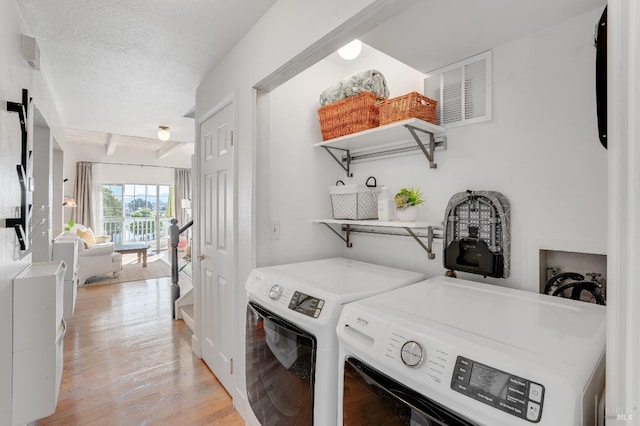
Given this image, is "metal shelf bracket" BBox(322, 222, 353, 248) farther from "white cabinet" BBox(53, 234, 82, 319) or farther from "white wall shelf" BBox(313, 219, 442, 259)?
"white cabinet" BBox(53, 234, 82, 319)

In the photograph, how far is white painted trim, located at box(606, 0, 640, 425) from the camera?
497 millimetres

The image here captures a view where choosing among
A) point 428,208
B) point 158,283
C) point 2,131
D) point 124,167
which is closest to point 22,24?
point 2,131

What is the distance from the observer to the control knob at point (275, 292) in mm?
1423

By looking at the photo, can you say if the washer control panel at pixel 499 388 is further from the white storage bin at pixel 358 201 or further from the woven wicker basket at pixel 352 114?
the woven wicker basket at pixel 352 114

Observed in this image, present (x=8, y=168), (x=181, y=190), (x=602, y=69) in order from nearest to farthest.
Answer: (x=602, y=69) < (x=8, y=168) < (x=181, y=190)

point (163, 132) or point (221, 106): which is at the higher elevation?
point (163, 132)

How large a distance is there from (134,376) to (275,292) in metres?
1.81

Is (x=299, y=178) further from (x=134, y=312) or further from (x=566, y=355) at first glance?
(x=134, y=312)

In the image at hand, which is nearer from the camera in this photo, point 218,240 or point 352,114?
point 352,114

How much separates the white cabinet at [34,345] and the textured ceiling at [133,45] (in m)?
1.48

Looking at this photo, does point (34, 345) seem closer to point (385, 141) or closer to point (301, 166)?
point (301, 166)

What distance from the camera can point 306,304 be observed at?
1.27 m

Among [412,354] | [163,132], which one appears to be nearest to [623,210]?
[412,354]

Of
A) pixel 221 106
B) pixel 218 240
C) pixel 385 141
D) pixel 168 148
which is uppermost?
pixel 168 148
